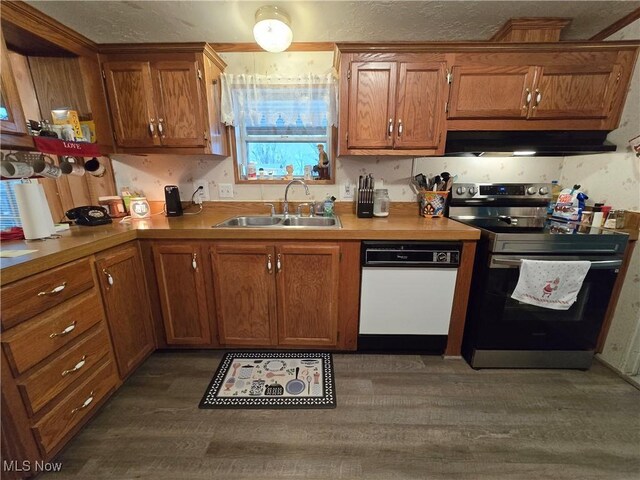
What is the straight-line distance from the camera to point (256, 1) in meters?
1.47

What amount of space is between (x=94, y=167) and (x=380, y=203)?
7.27 ft

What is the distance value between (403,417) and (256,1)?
2454mm

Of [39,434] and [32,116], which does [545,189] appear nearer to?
[39,434]

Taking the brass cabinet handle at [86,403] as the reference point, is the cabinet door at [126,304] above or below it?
above

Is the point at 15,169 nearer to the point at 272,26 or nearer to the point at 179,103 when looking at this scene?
the point at 179,103

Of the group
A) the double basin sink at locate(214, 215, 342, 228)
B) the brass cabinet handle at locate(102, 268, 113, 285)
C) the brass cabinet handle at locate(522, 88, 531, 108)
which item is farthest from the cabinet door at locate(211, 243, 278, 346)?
the brass cabinet handle at locate(522, 88, 531, 108)

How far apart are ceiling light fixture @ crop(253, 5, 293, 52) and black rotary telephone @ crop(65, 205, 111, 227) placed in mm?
1507

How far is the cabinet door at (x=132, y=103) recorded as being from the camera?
67.1 inches

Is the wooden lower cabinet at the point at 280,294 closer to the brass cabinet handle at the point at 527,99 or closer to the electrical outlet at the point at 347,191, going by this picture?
the electrical outlet at the point at 347,191

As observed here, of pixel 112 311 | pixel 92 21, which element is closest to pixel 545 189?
pixel 112 311

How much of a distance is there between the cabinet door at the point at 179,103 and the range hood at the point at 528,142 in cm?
173

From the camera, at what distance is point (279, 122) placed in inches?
82.1

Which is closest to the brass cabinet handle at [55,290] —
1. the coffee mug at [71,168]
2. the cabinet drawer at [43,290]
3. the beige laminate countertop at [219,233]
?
the cabinet drawer at [43,290]

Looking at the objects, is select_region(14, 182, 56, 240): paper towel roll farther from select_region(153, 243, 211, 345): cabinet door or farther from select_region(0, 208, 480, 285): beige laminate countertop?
select_region(153, 243, 211, 345): cabinet door
